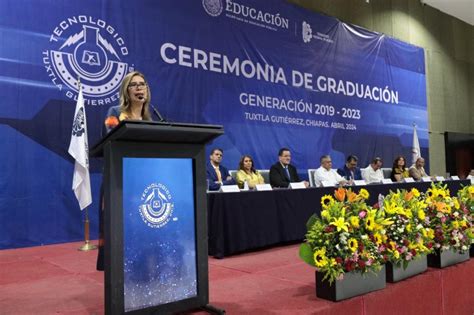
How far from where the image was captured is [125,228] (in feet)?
3.97

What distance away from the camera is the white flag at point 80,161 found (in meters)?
3.52

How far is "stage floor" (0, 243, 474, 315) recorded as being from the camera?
1.59 metres

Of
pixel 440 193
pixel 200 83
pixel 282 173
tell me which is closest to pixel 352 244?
pixel 440 193

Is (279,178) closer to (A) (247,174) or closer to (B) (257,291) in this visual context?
(A) (247,174)

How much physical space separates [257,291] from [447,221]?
101cm

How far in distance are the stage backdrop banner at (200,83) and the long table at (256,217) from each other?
161 centimetres

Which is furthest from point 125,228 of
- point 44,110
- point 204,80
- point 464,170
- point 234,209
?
point 464,170

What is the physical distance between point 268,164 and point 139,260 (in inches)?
169

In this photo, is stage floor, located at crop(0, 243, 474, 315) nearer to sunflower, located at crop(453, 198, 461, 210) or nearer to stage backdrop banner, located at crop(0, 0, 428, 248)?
sunflower, located at crop(453, 198, 461, 210)

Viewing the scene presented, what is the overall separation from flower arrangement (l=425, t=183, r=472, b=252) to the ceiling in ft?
24.7

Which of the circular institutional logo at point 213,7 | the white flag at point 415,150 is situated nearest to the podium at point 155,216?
the circular institutional logo at point 213,7

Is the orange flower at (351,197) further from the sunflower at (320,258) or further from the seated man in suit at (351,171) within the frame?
the seated man in suit at (351,171)

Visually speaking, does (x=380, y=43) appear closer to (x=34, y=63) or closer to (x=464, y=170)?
(x=464, y=170)

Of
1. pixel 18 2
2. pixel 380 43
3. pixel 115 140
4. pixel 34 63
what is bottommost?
pixel 115 140
